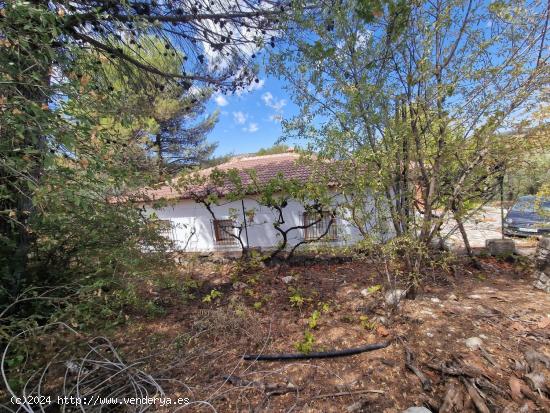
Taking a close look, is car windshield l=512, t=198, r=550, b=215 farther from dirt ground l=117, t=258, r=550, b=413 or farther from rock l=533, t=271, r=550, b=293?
dirt ground l=117, t=258, r=550, b=413

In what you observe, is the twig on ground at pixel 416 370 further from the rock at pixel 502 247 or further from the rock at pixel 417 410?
the rock at pixel 502 247

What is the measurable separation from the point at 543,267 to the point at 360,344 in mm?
3647

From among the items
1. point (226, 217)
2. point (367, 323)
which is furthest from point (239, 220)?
point (367, 323)

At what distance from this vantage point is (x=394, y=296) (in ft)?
10.0

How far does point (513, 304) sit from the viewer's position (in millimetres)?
3242

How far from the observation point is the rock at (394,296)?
307 centimetres

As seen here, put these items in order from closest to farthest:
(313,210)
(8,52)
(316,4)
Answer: (8,52)
(316,4)
(313,210)

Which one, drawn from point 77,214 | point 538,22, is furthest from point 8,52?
point 538,22

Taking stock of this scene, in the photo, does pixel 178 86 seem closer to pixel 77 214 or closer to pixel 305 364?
pixel 77 214

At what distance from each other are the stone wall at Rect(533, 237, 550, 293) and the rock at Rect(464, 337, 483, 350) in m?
2.33

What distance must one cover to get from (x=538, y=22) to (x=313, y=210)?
4.02 metres

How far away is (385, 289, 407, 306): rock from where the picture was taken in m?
3.07

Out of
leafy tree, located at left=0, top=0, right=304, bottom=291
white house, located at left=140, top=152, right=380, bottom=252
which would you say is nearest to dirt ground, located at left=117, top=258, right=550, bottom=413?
leafy tree, located at left=0, top=0, right=304, bottom=291

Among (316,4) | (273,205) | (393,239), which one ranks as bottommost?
(393,239)
